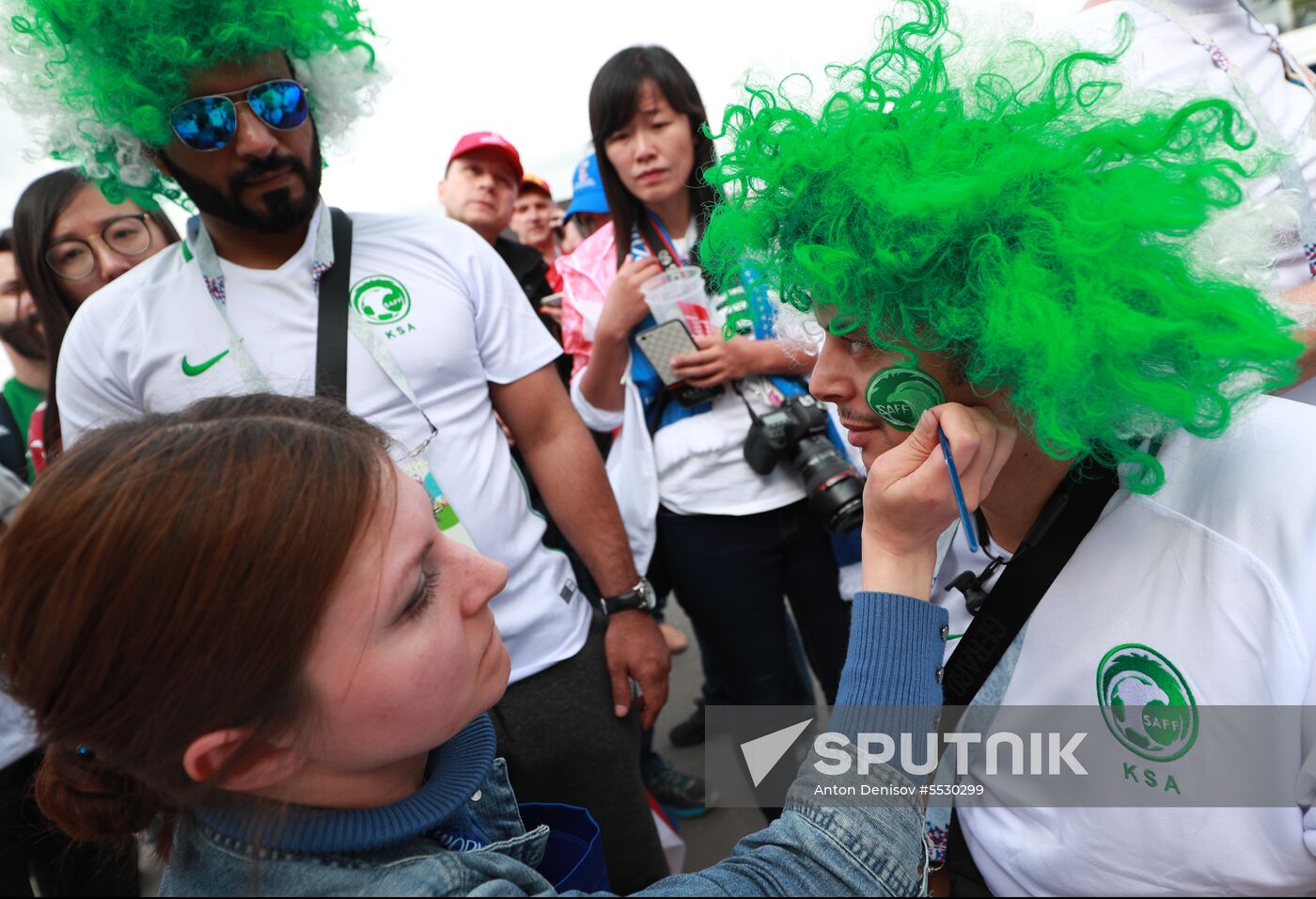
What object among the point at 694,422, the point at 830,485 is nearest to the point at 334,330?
the point at 694,422

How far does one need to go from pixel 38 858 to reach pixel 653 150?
11.0 ft

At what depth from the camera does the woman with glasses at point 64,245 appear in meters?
2.74

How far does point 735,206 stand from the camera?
1.58 m

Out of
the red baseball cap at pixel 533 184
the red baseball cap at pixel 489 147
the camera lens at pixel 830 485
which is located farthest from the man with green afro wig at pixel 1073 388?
the red baseball cap at pixel 533 184

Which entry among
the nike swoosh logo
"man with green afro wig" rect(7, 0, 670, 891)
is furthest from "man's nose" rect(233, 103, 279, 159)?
the nike swoosh logo

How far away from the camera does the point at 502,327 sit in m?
2.25

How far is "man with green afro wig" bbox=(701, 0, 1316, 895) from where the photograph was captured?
114cm

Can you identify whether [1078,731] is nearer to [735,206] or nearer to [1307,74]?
[735,206]

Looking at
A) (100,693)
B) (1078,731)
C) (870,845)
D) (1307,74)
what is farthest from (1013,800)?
(1307,74)

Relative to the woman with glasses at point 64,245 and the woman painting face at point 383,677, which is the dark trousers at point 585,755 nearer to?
the woman painting face at point 383,677

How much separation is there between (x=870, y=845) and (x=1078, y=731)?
22.8 inches

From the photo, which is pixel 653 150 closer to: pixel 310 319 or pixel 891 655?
pixel 310 319

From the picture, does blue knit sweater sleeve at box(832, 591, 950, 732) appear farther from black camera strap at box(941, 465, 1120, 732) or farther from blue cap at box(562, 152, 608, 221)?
blue cap at box(562, 152, 608, 221)

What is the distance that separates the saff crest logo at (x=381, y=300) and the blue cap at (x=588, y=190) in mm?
2178
